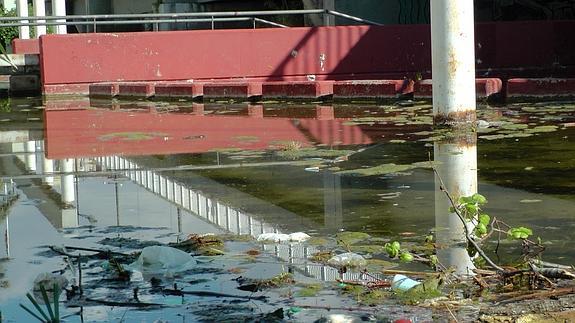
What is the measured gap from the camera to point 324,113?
1460 centimetres

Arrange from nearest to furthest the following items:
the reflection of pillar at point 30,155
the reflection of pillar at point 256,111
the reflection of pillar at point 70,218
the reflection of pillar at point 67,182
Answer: the reflection of pillar at point 70,218
the reflection of pillar at point 67,182
the reflection of pillar at point 30,155
the reflection of pillar at point 256,111

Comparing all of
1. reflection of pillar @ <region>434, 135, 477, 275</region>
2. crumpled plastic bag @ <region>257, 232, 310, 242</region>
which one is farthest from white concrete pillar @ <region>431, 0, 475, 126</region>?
crumpled plastic bag @ <region>257, 232, 310, 242</region>

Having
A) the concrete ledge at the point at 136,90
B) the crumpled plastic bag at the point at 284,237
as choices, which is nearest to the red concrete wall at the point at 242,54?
the concrete ledge at the point at 136,90

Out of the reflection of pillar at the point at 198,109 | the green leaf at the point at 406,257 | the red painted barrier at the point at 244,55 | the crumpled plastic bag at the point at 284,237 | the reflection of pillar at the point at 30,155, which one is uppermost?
the red painted barrier at the point at 244,55

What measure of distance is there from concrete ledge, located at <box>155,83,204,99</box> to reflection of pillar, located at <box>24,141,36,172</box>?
20.7 ft

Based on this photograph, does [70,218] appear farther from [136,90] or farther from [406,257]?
[136,90]

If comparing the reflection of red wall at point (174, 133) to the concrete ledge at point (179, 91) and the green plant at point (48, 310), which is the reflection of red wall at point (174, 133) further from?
the green plant at point (48, 310)

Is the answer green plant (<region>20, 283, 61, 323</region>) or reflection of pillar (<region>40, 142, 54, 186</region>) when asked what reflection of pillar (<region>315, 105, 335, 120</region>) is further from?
green plant (<region>20, 283, 61, 323</region>)

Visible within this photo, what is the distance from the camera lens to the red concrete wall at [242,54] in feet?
64.7

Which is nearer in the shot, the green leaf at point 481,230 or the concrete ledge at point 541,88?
the green leaf at point 481,230

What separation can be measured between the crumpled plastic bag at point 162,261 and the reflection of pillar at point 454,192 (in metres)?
1.27

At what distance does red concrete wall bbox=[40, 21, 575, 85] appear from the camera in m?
19.7

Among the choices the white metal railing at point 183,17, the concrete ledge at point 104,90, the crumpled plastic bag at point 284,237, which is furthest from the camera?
the white metal railing at point 183,17

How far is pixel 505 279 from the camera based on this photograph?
468cm
